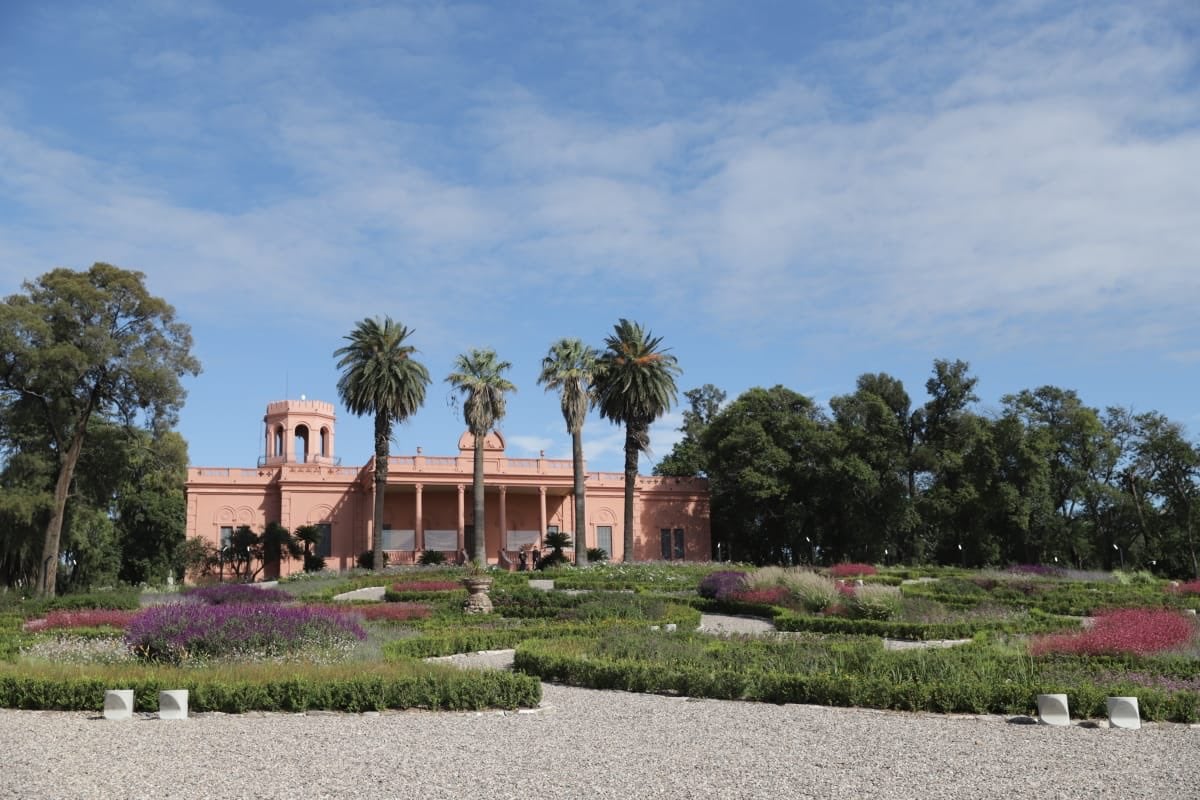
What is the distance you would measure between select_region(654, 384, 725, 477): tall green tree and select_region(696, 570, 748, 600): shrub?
2881 centimetres

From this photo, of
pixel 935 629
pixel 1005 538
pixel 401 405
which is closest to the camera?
pixel 935 629

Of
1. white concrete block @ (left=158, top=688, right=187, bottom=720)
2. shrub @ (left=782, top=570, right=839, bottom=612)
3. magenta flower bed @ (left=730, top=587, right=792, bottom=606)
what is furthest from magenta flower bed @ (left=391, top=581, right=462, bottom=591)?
white concrete block @ (left=158, top=688, right=187, bottom=720)

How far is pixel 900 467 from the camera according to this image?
4525 centimetres

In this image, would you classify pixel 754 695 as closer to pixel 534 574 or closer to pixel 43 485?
pixel 534 574

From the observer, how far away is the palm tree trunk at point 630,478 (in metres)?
40.3

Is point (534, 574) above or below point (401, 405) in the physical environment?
below

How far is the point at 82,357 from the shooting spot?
1172 inches

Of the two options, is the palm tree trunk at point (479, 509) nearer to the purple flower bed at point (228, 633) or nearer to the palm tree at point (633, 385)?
the palm tree at point (633, 385)

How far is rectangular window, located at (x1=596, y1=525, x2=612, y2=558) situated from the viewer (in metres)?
50.2

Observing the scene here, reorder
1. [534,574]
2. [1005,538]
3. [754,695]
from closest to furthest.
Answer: [754,695] → [534,574] → [1005,538]

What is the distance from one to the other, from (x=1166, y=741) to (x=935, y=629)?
361 inches

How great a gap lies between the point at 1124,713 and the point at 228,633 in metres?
9.34

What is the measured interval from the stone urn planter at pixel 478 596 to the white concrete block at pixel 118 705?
1254 centimetres

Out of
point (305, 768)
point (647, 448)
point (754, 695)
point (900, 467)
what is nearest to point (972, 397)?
point (900, 467)
